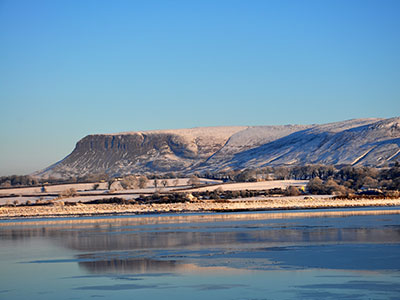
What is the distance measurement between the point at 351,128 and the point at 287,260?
17332 centimetres

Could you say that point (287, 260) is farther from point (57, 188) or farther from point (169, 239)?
point (57, 188)

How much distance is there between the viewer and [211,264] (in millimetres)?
23719

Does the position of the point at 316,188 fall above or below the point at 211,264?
above

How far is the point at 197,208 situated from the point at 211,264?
40.6 metres

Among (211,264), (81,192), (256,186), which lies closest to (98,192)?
(81,192)

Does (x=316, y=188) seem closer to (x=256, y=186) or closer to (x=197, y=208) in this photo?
(x=256, y=186)

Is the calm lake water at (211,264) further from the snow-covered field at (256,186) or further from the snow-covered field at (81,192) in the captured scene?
the snow-covered field at (256,186)

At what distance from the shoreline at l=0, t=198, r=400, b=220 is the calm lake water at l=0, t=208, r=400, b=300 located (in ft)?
84.2

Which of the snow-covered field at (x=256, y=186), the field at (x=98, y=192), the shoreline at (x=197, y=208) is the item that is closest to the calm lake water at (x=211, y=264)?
the shoreline at (x=197, y=208)

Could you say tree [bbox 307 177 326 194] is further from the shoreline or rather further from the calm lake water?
the calm lake water

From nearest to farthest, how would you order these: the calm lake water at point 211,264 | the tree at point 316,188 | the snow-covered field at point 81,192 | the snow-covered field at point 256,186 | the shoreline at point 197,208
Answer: the calm lake water at point 211,264 → the shoreline at point 197,208 → the tree at point 316,188 → the snow-covered field at point 81,192 → the snow-covered field at point 256,186

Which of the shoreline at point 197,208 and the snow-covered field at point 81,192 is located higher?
the snow-covered field at point 81,192

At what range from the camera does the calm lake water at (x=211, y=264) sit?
1892cm

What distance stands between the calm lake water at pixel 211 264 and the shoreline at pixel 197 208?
25.7 m
